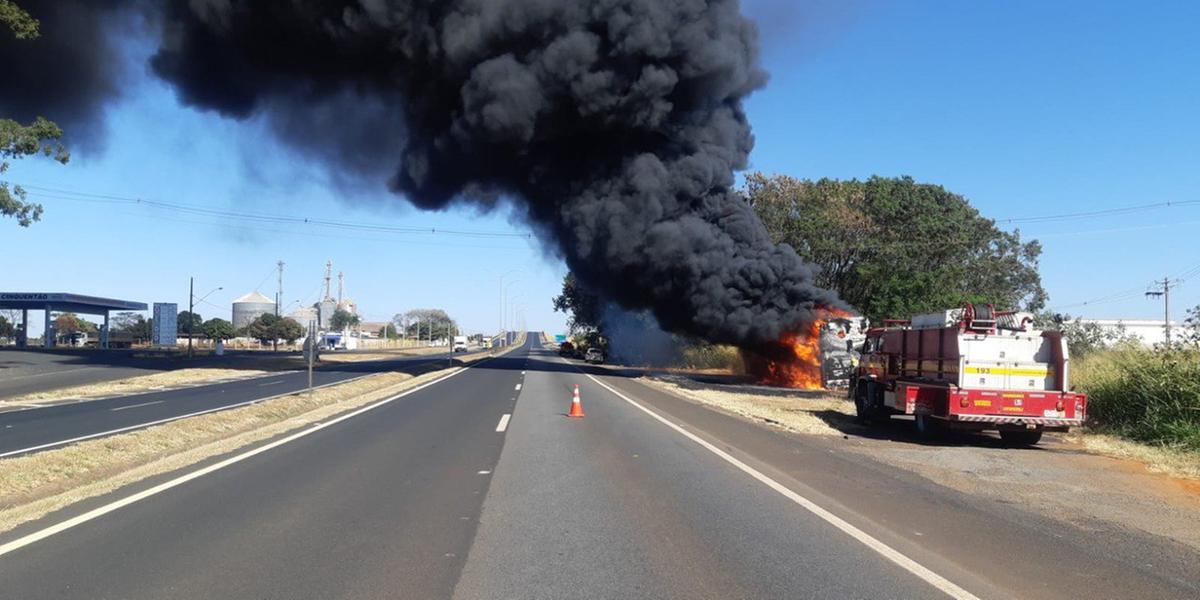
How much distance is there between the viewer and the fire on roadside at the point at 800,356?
38.2 meters

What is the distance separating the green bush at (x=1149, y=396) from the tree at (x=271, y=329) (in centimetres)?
9405

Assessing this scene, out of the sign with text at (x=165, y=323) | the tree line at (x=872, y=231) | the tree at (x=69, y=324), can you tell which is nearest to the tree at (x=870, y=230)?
the tree line at (x=872, y=231)

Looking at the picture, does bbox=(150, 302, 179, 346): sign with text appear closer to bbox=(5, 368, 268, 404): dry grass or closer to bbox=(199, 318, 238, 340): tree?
bbox=(199, 318, 238, 340): tree

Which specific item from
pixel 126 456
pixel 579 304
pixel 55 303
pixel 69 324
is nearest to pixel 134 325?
pixel 69 324

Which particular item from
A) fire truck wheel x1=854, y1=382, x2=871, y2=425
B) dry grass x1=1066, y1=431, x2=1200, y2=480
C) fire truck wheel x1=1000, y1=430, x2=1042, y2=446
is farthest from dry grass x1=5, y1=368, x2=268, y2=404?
dry grass x1=1066, y1=431, x2=1200, y2=480

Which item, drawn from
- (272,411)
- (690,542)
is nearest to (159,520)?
(690,542)

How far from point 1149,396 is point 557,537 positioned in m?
14.0

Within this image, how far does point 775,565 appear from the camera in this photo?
6.77 meters

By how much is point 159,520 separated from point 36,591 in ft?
7.53

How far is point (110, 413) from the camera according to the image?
70.5 ft

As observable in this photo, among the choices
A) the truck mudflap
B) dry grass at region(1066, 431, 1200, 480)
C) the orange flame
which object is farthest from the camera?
the orange flame

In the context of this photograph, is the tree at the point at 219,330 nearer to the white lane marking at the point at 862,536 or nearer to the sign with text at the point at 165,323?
the sign with text at the point at 165,323

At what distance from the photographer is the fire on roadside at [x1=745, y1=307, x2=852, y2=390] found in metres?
38.2

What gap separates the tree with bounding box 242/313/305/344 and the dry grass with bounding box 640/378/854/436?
77.7m
